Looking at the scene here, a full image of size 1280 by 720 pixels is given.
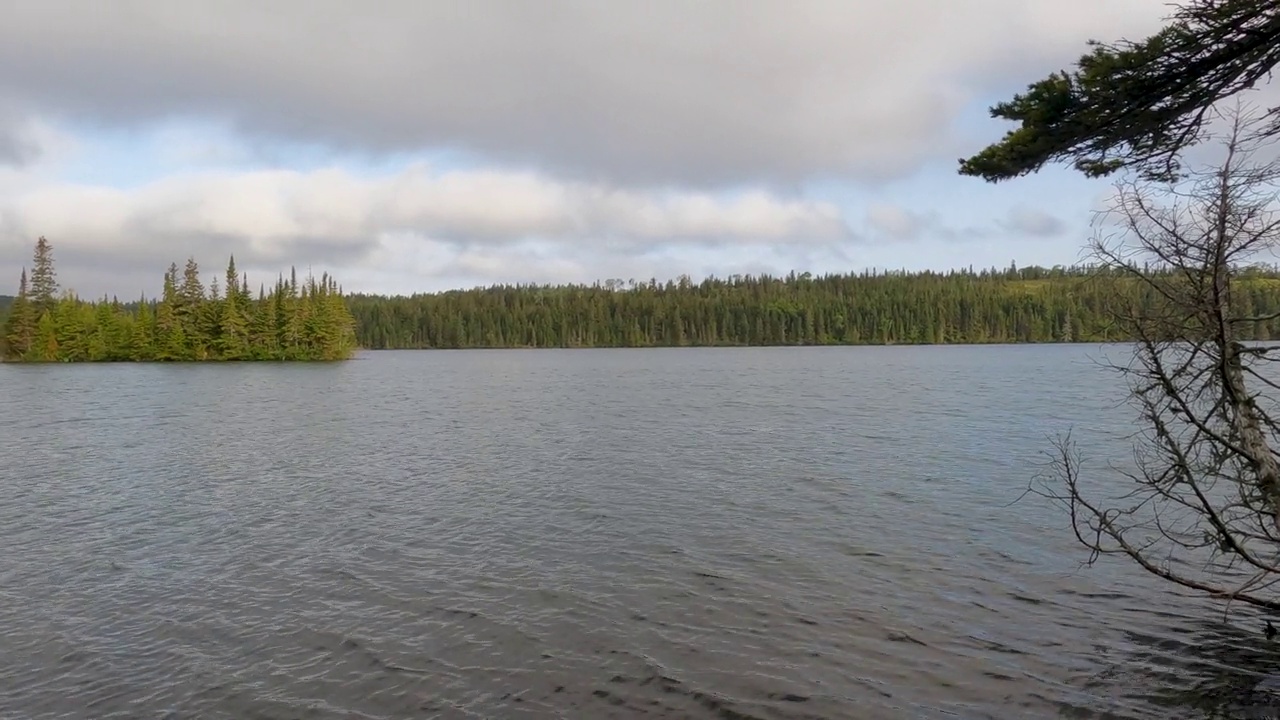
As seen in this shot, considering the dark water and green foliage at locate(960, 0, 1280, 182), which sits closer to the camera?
green foliage at locate(960, 0, 1280, 182)

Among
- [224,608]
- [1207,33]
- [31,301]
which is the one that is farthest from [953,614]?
[31,301]

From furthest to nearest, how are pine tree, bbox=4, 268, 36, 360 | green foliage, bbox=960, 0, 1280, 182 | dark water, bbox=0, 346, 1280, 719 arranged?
pine tree, bbox=4, 268, 36, 360 → dark water, bbox=0, 346, 1280, 719 → green foliage, bbox=960, 0, 1280, 182

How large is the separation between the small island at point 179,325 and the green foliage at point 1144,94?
12460 centimetres

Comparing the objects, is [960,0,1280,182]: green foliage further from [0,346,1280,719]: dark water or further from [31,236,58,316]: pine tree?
[31,236,58,316]: pine tree

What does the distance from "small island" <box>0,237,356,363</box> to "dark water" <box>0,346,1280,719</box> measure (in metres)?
94.4

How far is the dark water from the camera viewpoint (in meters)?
10.1

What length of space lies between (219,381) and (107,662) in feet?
237

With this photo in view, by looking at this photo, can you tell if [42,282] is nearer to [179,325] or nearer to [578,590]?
[179,325]

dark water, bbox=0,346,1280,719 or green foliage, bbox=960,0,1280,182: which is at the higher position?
green foliage, bbox=960,0,1280,182

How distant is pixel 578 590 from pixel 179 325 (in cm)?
12344

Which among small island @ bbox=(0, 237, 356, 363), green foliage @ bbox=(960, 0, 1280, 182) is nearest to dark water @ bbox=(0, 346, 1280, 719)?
green foliage @ bbox=(960, 0, 1280, 182)

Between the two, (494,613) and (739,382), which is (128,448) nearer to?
(494,613)

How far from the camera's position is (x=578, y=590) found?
46.3 ft

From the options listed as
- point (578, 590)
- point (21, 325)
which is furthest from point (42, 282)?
point (578, 590)
